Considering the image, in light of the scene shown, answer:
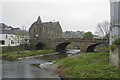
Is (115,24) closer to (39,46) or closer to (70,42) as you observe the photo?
(70,42)

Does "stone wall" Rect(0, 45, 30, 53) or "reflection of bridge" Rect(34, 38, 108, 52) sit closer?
"reflection of bridge" Rect(34, 38, 108, 52)

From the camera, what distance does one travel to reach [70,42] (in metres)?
44.5

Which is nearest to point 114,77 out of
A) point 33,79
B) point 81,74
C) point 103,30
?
point 81,74

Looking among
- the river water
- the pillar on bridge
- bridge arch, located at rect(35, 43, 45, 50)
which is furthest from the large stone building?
the pillar on bridge

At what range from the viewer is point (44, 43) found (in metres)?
51.8

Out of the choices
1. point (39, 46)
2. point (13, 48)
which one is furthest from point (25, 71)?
point (39, 46)

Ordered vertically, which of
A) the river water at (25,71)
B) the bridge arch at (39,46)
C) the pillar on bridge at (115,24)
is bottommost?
the river water at (25,71)

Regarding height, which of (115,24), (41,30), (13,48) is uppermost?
(41,30)

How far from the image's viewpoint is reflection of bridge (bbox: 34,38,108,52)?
124ft

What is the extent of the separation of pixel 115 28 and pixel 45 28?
51.5 meters

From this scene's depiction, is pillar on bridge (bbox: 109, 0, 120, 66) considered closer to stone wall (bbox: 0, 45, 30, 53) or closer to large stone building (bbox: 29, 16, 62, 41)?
stone wall (bbox: 0, 45, 30, 53)

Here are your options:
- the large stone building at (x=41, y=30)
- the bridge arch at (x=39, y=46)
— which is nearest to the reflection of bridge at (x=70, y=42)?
the bridge arch at (x=39, y=46)

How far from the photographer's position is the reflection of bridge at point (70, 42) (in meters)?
37.8

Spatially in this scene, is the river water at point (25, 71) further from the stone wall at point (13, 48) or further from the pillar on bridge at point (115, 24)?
the stone wall at point (13, 48)
